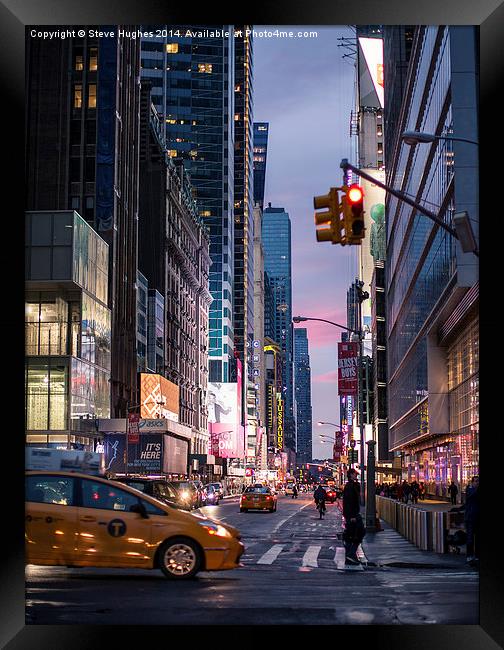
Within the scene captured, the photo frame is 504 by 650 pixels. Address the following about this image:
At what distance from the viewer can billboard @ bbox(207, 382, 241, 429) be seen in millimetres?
169375

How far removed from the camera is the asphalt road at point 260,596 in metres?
12.5

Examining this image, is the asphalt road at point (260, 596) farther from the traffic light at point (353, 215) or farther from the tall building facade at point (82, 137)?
the tall building facade at point (82, 137)

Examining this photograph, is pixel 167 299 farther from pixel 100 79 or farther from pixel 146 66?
pixel 146 66

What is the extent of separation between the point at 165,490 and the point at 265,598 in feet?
70.3

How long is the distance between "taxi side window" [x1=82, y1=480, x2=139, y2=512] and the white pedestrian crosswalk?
5.73 metres

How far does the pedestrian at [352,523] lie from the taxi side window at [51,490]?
287 inches

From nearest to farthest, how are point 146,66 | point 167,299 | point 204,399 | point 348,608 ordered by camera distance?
point 348,608 < point 167,299 < point 204,399 < point 146,66

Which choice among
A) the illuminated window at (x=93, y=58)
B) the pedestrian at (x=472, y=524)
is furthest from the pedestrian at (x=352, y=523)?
the illuminated window at (x=93, y=58)

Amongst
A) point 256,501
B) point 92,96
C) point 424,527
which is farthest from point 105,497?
point 92,96

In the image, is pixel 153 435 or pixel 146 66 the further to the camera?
pixel 146 66

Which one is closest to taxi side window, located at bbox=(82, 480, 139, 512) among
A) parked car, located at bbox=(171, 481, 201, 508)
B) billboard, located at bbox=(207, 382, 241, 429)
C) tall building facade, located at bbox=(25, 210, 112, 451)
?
parked car, located at bbox=(171, 481, 201, 508)

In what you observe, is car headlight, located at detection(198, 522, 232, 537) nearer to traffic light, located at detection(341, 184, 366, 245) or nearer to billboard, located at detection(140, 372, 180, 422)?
traffic light, located at detection(341, 184, 366, 245)
